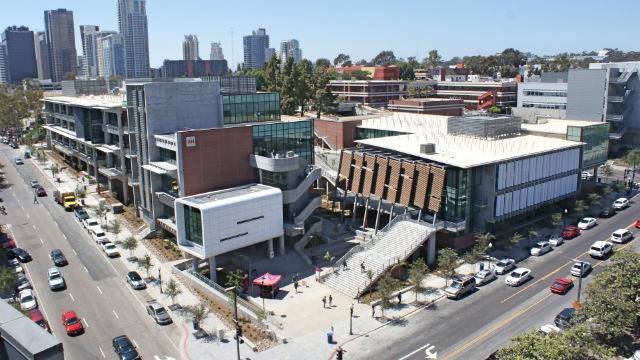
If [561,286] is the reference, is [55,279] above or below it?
A: below

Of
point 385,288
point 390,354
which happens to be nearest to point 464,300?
point 385,288

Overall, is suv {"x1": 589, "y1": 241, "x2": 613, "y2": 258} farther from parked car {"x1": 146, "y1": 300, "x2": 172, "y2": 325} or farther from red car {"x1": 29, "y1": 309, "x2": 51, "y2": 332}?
red car {"x1": 29, "y1": 309, "x2": 51, "y2": 332}

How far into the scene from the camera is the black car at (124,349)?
127 feet

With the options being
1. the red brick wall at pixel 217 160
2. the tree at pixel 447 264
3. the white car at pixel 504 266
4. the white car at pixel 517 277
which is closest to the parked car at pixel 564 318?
the white car at pixel 517 277

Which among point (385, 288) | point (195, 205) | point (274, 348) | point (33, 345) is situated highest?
point (33, 345)

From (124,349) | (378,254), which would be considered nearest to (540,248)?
(378,254)

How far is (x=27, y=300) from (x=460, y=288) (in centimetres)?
4146

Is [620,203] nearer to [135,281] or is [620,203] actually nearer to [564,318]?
[564,318]

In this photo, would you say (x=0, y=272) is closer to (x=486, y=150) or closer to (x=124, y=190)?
(x=124, y=190)

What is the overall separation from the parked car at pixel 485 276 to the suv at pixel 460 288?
49.1 inches

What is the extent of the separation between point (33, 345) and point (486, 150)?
5882 centimetres

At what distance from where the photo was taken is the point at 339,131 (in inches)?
3536

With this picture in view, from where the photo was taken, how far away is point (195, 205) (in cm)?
5178

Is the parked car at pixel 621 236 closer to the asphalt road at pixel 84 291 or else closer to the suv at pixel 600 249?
the suv at pixel 600 249
